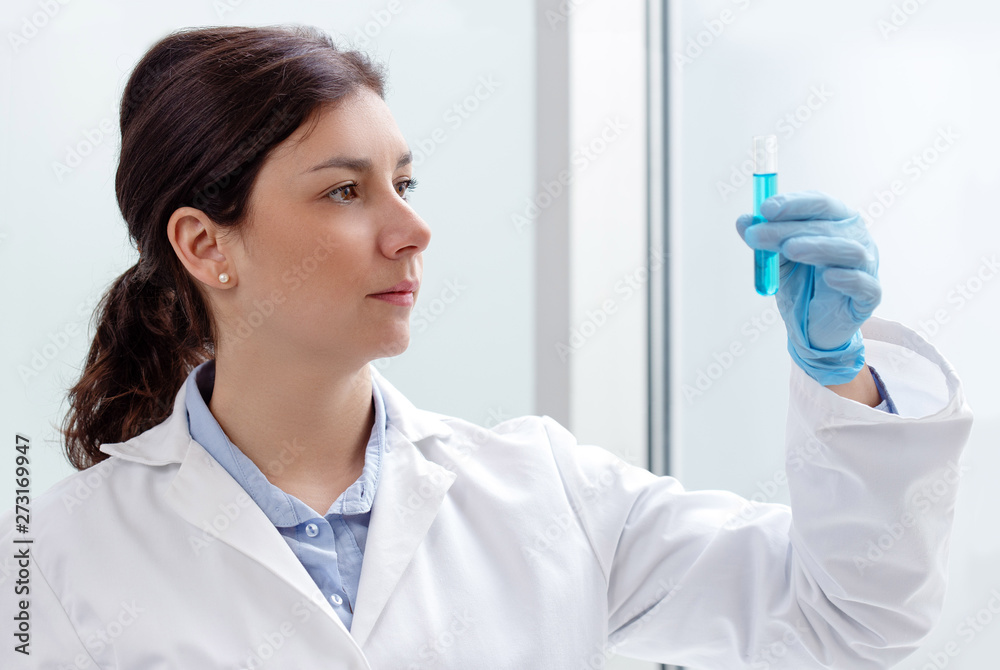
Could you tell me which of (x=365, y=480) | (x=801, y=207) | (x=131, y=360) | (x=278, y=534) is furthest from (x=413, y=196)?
(x=801, y=207)

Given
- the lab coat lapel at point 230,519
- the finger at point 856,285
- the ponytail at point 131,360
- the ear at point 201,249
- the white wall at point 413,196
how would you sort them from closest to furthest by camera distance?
the finger at point 856,285 < the lab coat lapel at point 230,519 < the ear at point 201,249 < the ponytail at point 131,360 < the white wall at point 413,196

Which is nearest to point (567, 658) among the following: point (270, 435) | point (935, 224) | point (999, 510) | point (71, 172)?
point (270, 435)

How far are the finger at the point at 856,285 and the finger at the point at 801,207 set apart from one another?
0.06 meters

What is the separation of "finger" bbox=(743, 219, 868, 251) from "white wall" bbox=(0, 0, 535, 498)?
36.7 inches

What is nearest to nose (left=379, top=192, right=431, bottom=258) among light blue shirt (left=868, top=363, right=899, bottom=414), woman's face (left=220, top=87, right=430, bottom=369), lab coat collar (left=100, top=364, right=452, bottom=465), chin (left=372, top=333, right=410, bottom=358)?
woman's face (left=220, top=87, right=430, bottom=369)

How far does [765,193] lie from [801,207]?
0.24 feet

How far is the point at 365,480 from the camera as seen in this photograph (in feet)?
3.51

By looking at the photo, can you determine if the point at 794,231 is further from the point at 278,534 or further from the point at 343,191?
the point at 278,534

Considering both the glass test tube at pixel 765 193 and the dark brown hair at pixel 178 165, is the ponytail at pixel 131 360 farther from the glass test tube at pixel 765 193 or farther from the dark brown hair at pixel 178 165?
the glass test tube at pixel 765 193

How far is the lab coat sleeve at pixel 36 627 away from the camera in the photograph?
912 millimetres

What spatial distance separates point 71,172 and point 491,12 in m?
0.89

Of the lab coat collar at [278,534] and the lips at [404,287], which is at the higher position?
the lips at [404,287]

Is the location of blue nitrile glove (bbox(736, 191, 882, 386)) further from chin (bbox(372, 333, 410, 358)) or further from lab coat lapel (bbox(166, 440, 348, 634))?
lab coat lapel (bbox(166, 440, 348, 634))

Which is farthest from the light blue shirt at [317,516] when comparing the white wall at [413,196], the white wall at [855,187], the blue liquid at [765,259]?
the white wall at [855,187]
